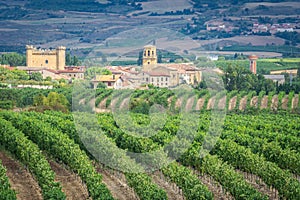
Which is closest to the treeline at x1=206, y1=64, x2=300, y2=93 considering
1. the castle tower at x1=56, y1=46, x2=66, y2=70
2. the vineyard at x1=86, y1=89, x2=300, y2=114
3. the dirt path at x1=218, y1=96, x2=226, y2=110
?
the vineyard at x1=86, y1=89, x2=300, y2=114

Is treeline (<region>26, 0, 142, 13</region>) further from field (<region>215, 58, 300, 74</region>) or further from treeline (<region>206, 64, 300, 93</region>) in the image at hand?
treeline (<region>206, 64, 300, 93</region>)

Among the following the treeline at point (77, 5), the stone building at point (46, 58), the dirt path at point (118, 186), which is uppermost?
the treeline at point (77, 5)

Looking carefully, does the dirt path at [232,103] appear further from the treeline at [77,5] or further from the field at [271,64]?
the treeline at [77,5]

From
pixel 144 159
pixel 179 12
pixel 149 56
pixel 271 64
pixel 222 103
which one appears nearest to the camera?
pixel 144 159

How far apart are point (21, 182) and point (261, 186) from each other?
6.09m

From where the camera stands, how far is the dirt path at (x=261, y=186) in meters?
18.6

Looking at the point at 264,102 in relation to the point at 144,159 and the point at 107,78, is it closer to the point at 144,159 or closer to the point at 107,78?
the point at 107,78

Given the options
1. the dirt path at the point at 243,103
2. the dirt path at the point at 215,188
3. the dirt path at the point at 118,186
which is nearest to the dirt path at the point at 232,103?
the dirt path at the point at 243,103

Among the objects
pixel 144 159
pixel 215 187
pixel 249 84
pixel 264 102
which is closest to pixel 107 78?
pixel 264 102

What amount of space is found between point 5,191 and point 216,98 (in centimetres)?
2688

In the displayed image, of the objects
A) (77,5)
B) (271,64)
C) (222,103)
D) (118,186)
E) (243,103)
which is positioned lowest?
(118,186)

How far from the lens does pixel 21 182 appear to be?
773 inches

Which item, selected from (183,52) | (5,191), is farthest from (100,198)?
(183,52)

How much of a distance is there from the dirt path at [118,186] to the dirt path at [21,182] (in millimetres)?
1819
